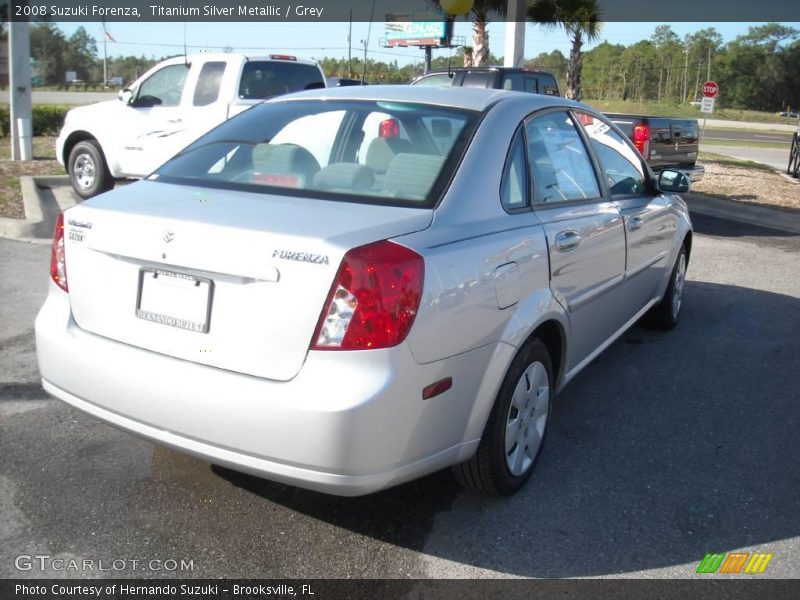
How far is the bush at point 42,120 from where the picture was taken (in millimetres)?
20562

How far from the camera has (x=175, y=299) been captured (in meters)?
2.71

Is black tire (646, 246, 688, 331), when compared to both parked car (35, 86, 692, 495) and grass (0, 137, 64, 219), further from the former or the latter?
grass (0, 137, 64, 219)

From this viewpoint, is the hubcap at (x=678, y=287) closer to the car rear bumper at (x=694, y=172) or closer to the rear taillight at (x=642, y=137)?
the rear taillight at (x=642, y=137)

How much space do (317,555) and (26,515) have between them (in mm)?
1174

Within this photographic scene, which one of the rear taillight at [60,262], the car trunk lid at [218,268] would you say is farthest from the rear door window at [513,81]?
the rear taillight at [60,262]

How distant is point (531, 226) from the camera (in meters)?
3.33

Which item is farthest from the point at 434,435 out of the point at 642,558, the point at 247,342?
the point at 642,558

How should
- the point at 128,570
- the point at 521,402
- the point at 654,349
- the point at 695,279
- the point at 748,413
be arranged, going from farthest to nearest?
the point at 695,279 < the point at 654,349 < the point at 748,413 < the point at 521,402 < the point at 128,570

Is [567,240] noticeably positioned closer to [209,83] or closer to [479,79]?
[209,83]

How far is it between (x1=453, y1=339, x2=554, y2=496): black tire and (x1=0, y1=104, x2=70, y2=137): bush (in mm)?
20674

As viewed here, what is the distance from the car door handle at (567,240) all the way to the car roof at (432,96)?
64cm

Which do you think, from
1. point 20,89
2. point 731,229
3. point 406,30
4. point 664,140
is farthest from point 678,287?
point 406,30

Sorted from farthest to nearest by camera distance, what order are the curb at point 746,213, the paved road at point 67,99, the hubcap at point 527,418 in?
the paved road at point 67,99 < the curb at point 746,213 < the hubcap at point 527,418

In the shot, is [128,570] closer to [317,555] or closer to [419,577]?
[317,555]
